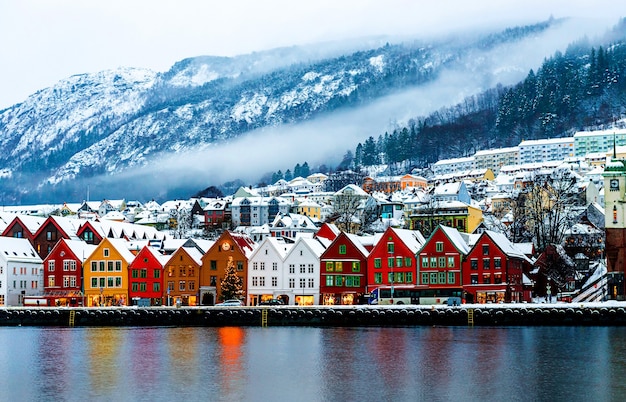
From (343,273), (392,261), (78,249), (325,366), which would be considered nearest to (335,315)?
(392,261)

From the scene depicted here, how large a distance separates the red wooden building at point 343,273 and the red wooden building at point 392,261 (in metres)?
1.29

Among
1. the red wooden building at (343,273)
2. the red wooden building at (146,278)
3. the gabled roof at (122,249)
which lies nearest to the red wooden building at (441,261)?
the red wooden building at (343,273)

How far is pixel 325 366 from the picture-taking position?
5509 cm

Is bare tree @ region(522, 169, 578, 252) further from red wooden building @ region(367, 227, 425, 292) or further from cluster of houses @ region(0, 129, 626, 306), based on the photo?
red wooden building @ region(367, 227, 425, 292)

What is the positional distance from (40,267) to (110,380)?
7528 cm

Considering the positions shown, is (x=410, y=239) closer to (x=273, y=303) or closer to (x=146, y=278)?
(x=273, y=303)

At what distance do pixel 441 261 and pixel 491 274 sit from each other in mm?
5920

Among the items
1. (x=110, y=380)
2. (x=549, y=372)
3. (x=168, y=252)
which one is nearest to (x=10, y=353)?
(x=110, y=380)

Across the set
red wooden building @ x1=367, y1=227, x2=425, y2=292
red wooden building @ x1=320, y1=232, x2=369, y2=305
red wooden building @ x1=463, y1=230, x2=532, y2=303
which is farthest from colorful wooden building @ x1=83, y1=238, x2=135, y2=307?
red wooden building @ x1=463, y1=230, x2=532, y2=303

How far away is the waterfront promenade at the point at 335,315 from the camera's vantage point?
85.0 meters

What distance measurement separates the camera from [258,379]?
5000 centimetres

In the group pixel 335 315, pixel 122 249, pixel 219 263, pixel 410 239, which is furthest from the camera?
pixel 122 249

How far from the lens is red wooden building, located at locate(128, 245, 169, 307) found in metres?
115

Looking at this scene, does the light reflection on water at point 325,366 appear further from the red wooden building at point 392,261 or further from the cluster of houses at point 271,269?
the red wooden building at point 392,261
